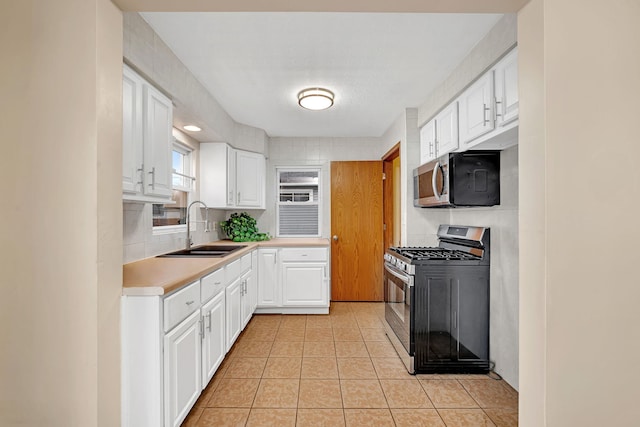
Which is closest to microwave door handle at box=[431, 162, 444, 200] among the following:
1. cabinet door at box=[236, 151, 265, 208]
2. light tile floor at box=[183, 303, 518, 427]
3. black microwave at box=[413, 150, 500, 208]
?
black microwave at box=[413, 150, 500, 208]

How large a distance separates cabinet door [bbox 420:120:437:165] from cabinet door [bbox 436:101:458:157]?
7 centimetres

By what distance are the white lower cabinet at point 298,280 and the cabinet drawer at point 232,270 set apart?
0.89 meters

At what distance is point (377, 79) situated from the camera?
2.61 m

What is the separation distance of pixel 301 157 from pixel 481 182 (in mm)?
2731

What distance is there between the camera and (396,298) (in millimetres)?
2771

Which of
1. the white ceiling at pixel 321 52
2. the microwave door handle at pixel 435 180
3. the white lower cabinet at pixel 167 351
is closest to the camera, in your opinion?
the white lower cabinet at pixel 167 351

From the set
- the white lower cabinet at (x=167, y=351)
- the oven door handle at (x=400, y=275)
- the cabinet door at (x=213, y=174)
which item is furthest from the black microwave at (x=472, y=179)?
the cabinet door at (x=213, y=174)

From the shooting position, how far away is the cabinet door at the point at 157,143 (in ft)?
5.93

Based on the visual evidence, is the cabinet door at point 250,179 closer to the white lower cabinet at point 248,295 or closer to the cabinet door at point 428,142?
the white lower cabinet at point 248,295

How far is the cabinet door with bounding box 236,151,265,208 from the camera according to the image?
388 cm
